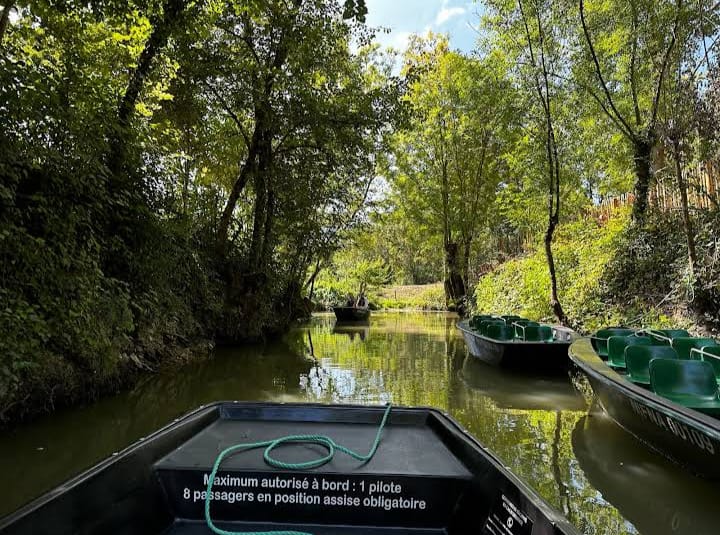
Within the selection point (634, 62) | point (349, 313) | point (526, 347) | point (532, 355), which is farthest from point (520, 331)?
point (349, 313)

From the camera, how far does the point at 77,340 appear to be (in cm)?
508

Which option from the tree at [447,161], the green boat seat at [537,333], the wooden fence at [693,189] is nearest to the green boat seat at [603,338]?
the green boat seat at [537,333]

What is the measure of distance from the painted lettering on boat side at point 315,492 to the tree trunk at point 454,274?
21.7m

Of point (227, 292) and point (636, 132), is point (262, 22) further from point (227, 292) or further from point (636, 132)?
point (636, 132)

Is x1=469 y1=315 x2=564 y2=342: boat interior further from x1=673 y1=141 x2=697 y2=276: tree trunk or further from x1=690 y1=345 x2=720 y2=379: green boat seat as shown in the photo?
x1=690 y1=345 x2=720 y2=379: green boat seat

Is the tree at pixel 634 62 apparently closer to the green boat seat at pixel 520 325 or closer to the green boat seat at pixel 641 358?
the green boat seat at pixel 520 325

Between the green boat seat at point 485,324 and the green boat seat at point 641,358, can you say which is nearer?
the green boat seat at point 641,358

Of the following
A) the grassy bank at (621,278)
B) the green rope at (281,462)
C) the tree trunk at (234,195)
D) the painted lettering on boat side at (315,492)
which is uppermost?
the tree trunk at (234,195)

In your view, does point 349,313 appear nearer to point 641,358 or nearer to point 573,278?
point 573,278

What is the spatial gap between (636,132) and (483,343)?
7537 millimetres

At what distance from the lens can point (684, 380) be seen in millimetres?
4020

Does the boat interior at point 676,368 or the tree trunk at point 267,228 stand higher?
the tree trunk at point 267,228

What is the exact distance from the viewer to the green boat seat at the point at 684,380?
3.92 metres

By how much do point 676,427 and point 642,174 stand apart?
10086 millimetres
